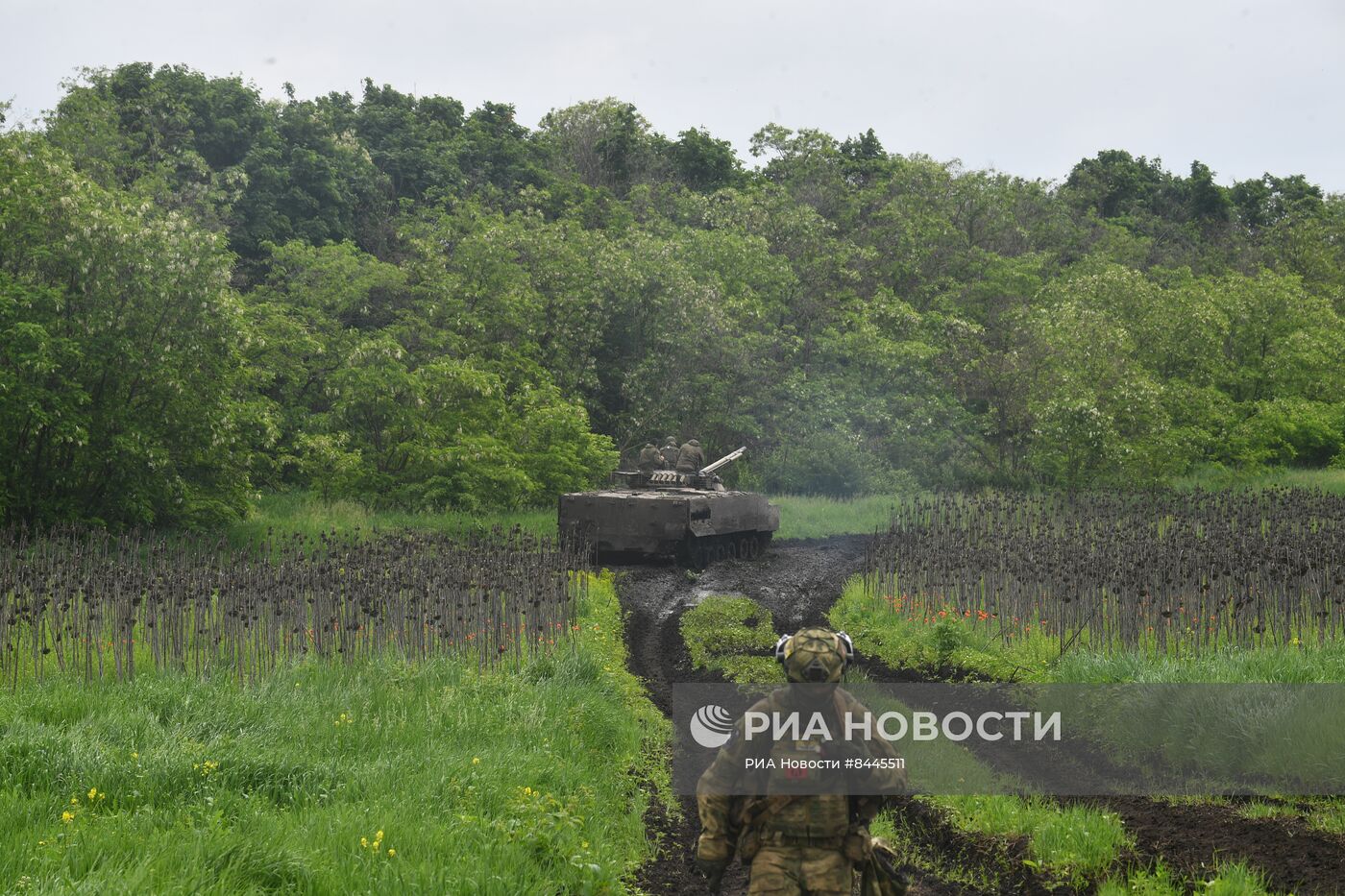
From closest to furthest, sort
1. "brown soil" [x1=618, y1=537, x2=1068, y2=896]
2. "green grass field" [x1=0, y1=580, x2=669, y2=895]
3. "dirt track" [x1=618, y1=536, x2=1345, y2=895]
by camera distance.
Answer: "green grass field" [x1=0, y1=580, x2=669, y2=895], "dirt track" [x1=618, y1=536, x2=1345, y2=895], "brown soil" [x1=618, y1=537, x2=1068, y2=896]

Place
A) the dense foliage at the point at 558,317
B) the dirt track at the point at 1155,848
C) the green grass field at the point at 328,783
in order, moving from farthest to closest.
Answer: the dense foliage at the point at 558,317
the dirt track at the point at 1155,848
the green grass field at the point at 328,783

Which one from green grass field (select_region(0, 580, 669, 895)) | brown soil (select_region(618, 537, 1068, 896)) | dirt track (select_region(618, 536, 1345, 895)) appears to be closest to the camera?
green grass field (select_region(0, 580, 669, 895))

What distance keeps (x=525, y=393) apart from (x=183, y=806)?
76.8 feet

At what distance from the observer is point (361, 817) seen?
654 cm

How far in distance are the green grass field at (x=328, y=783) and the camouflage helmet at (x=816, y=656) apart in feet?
6.57

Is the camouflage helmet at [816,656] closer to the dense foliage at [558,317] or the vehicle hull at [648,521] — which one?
the vehicle hull at [648,521]

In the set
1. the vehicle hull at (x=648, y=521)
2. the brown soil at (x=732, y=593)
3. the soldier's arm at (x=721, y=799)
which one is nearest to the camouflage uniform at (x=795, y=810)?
the soldier's arm at (x=721, y=799)

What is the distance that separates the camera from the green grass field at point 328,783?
5902 mm

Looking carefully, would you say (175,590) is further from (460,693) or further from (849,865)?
(849,865)

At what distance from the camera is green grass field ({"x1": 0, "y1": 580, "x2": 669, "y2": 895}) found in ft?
19.4

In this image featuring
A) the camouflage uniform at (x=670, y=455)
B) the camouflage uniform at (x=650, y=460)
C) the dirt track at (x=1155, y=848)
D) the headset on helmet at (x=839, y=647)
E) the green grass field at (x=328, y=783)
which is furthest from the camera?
the camouflage uniform at (x=670, y=455)

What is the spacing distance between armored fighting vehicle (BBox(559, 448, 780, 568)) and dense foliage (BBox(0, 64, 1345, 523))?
3.91 meters

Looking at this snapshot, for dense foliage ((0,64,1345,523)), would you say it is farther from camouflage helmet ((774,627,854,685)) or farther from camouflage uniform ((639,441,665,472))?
camouflage helmet ((774,627,854,685))

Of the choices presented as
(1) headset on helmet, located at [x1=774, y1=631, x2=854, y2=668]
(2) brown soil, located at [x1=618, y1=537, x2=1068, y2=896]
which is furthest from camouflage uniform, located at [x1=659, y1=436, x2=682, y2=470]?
(1) headset on helmet, located at [x1=774, y1=631, x2=854, y2=668]
